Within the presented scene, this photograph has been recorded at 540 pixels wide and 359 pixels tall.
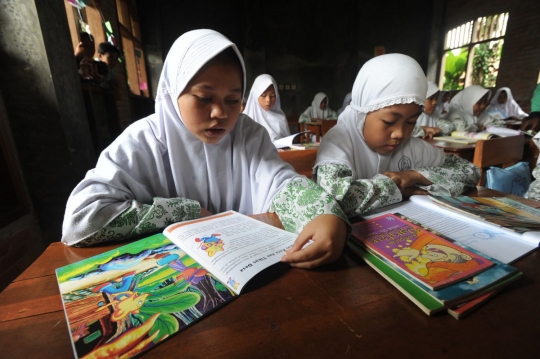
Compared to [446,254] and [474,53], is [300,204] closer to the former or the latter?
[446,254]

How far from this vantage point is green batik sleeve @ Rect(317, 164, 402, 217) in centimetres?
79

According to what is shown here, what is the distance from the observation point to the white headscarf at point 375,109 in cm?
92

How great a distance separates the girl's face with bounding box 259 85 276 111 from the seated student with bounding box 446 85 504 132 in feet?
7.52

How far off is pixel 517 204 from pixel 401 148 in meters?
0.45

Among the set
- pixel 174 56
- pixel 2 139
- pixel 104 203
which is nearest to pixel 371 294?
pixel 104 203

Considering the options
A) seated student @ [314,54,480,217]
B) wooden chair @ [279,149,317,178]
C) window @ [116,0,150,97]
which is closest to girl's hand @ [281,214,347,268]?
seated student @ [314,54,480,217]

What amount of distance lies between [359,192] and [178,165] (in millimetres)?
573

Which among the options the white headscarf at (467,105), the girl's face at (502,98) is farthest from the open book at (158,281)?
the girl's face at (502,98)

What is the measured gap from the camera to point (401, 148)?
1162 millimetres

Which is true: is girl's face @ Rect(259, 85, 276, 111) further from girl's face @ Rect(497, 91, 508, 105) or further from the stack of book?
girl's face @ Rect(497, 91, 508, 105)

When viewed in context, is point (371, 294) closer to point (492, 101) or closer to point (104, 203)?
point (104, 203)

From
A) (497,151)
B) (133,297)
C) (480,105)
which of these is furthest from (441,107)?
(133,297)

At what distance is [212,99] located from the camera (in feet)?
2.44

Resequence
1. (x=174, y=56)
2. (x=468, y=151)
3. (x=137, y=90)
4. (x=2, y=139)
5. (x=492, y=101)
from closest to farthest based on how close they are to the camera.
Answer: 1. (x=174, y=56)
2. (x=2, y=139)
3. (x=468, y=151)
4. (x=492, y=101)
5. (x=137, y=90)
